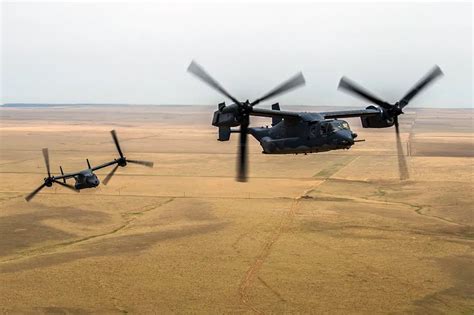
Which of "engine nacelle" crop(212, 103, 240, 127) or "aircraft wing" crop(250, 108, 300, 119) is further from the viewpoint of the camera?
"aircraft wing" crop(250, 108, 300, 119)

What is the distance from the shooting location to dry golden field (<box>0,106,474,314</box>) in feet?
202

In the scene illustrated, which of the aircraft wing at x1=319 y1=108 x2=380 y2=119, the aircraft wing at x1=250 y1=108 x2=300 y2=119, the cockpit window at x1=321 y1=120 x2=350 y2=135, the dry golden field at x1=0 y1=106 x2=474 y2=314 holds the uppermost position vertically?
the aircraft wing at x1=250 y1=108 x2=300 y2=119

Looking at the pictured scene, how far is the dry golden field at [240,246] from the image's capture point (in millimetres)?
61656

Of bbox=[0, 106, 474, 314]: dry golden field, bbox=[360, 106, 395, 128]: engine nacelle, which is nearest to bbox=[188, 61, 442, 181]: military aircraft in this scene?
Answer: bbox=[360, 106, 395, 128]: engine nacelle

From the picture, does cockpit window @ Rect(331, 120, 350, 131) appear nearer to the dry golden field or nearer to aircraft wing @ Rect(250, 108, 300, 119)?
aircraft wing @ Rect(250, 108, 300, 119)

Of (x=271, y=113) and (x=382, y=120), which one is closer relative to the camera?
(x=271, y=113)

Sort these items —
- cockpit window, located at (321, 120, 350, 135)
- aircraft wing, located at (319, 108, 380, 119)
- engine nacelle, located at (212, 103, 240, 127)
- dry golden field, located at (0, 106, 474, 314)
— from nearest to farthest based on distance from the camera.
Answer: engine nacelle, located at (212, 103, 240, 127), cockpit window, located at (321, 120, 350, 135), aircraft wing, located at (319, 108, 380, 119), dry golden field, located at (0, 106, 474, 314)

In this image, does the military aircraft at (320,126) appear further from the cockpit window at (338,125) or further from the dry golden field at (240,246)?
the dry golden field at (240,246)

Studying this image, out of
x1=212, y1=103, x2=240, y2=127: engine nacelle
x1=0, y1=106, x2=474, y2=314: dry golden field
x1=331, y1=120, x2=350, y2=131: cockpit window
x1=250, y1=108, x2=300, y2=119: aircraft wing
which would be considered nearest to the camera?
x1=212, y1=103, x2=240, y2=127: engine nacelle

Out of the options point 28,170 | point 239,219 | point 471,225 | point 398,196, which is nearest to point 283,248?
point 239,219

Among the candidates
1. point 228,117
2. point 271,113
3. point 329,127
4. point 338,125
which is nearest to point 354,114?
point 338,125

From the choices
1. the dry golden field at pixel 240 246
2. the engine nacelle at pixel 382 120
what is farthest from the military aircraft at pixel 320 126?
the dry golden field at pixel 240 246

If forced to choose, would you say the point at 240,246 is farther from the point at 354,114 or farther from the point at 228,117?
the point at 228,117

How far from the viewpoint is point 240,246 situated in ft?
263
